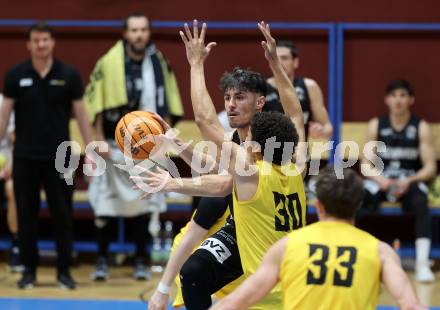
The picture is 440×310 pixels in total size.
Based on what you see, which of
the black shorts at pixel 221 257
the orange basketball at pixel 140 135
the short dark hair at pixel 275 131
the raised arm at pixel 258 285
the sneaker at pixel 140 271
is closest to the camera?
the raised arm at pixel 258 285

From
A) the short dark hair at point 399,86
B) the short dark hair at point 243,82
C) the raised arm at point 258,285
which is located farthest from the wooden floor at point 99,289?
the raised arm at point 258,285

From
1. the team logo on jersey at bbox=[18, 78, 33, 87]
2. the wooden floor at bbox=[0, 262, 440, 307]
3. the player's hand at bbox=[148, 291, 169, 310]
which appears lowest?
the wooden floor at bbox=[0, 262, 440, 307]

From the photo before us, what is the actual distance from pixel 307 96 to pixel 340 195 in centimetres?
463

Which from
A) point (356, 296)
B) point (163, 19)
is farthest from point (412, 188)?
point (356, 296)

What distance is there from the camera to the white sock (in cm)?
883

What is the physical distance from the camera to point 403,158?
9.29 metres

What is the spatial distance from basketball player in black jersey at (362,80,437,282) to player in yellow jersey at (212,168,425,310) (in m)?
5.06

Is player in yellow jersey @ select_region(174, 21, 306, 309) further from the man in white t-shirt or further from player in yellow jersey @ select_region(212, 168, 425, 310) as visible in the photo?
the man in white t-shirt

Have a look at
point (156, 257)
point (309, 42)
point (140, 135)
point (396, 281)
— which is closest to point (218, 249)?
point (140, 135)

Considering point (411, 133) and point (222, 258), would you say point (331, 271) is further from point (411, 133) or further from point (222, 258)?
point (411, 133)

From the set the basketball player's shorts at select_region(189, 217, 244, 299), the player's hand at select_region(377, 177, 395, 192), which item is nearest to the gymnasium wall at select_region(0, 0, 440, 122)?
the player's hand at select_region(377, 177, 395, 192)

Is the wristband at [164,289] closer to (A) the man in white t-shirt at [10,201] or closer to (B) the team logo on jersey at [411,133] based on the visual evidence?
(A) the man in white t-shirt at [10,201]

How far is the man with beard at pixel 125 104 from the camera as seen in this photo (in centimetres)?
889

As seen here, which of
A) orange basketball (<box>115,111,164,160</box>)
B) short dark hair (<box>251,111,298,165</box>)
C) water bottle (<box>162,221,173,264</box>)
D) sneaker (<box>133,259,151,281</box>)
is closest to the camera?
short dark hair (<box>251,111,298,165</box>)
